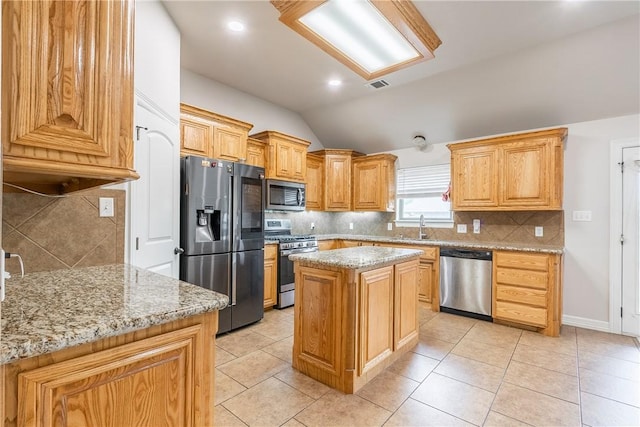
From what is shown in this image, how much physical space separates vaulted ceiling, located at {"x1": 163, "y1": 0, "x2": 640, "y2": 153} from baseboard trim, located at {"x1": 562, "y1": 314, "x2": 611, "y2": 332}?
2.26 metres

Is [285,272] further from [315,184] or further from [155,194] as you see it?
[155,194]

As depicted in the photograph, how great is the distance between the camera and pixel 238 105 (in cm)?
423

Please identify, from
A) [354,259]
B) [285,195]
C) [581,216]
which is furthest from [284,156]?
[581,216]

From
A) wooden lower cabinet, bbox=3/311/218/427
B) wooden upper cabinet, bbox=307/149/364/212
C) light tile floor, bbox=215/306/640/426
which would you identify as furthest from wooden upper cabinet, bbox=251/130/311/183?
wooden lower cabinet, bbox=3/311/218/427

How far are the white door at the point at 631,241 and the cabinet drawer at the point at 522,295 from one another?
0.88 metres

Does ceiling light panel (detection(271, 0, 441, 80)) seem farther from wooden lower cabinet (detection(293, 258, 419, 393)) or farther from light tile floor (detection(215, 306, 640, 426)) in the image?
light tile floor (detection(215, 306, 640, 426))

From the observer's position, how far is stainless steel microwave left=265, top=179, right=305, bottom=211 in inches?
165

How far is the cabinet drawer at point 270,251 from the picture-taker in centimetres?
380

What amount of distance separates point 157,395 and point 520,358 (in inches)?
115


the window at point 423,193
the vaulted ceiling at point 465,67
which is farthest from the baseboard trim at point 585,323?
the vaulted ceiling at point 465,67

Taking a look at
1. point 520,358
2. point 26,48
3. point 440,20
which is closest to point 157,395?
point 26,48

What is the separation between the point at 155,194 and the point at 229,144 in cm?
135

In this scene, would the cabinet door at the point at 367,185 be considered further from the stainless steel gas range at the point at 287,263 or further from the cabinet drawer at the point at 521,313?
the cabinet drawer at the point at 521,313

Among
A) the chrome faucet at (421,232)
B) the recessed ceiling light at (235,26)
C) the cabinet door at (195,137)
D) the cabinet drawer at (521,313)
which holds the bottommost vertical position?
the cabinet drawer at (521,313)
